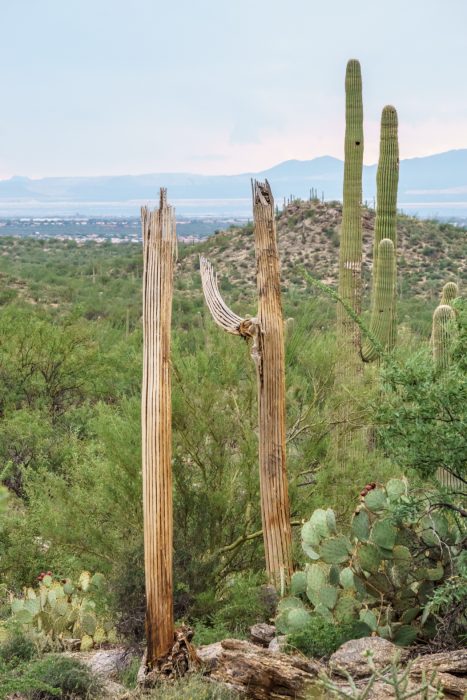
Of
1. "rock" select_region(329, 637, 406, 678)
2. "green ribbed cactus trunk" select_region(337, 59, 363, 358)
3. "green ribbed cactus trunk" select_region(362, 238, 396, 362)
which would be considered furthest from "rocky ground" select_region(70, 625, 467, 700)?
"green ribbed cactus trunk" select_region(362, 238, 396, 362)

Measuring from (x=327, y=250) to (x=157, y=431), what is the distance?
35.7 m

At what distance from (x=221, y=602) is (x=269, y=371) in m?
2.46

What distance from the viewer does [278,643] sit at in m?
7.51

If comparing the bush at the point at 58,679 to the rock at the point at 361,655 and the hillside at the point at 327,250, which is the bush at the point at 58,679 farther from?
the hillside at the point at 327,250

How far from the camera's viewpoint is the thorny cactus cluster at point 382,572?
735 centimetres

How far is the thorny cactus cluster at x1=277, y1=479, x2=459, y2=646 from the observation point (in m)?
7.35

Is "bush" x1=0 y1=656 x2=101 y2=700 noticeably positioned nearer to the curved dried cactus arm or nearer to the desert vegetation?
the desert vegetation

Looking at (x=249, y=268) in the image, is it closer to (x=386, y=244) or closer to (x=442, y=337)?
(x=386, y=244)

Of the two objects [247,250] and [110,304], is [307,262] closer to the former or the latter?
[247,250]

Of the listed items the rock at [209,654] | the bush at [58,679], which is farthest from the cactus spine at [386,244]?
the bush at [58,679]

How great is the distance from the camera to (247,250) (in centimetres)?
4731

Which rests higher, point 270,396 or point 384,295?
point 384,295

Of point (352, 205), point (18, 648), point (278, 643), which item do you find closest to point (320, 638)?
point (278, 643)

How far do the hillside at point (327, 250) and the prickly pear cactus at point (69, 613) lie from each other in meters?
27.7
